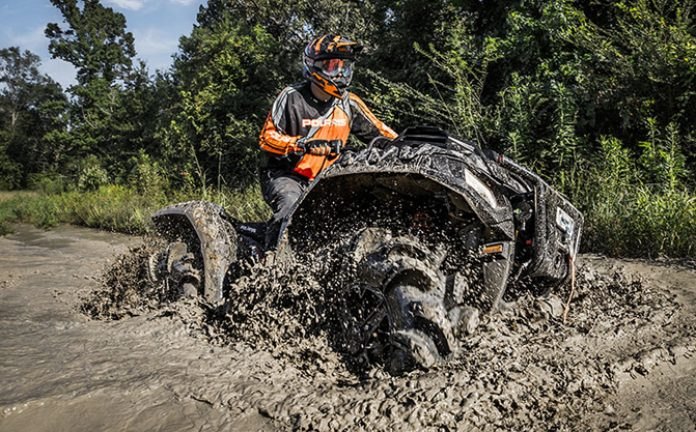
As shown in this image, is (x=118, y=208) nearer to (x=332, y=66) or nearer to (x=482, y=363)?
(x=332, y=66)

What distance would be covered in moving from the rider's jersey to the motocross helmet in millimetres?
260

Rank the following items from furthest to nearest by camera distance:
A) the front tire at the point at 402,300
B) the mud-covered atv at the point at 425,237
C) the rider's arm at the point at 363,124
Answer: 1. the rider's arm at the point at 363,124
2. the mud-covered atv at the point at 425,237
3. the front tire at the point at 402,300

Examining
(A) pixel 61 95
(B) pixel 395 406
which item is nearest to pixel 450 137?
(B) pixel 395 406

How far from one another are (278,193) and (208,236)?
1.88 feet

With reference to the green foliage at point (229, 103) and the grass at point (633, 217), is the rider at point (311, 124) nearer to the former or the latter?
the grass at point (633, 217)

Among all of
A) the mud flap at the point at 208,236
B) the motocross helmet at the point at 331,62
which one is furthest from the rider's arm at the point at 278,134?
the mud flap at the point at 208,236

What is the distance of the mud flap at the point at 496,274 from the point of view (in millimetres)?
2887

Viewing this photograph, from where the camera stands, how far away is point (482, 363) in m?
2.75

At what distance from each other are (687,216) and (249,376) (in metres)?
4.43

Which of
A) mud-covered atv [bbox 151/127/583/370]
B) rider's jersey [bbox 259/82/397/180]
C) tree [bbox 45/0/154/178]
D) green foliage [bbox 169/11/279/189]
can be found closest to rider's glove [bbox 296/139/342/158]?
rider's jersey [bbox 259/82/397/180]

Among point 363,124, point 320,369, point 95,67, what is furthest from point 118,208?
point 95,67

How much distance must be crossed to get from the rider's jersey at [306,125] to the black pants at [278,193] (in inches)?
2.9

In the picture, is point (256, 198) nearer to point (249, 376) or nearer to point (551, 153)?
point (551, 153)

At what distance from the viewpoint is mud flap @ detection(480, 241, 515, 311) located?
9.47ft
